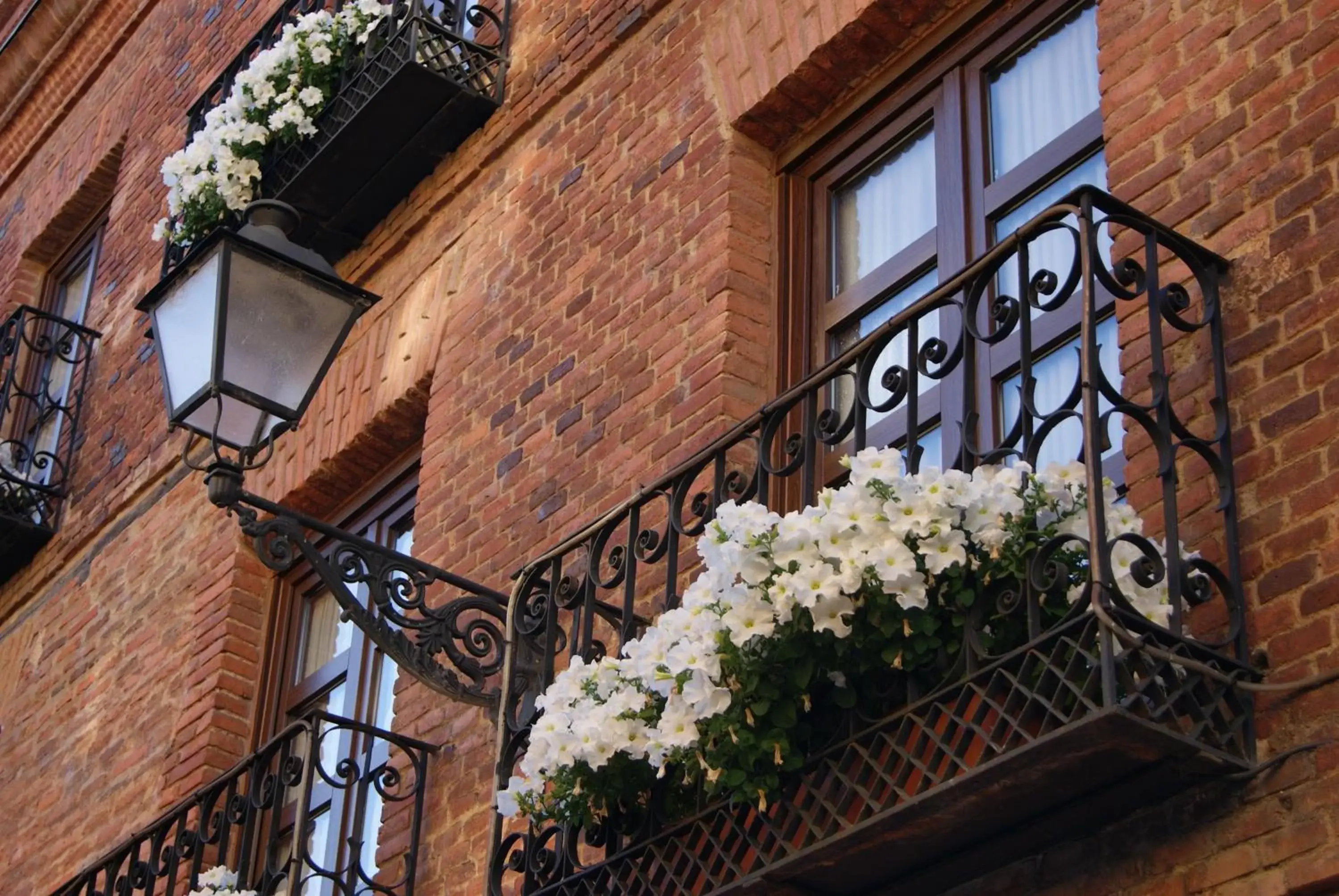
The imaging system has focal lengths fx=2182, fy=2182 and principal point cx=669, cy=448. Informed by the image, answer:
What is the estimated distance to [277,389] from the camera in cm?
647

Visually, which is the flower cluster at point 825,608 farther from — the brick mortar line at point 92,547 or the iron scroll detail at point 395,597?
the brick mortar line at point 92,547

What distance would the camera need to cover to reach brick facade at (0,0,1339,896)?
4.63 metres

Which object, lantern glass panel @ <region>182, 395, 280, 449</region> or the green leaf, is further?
lantern glass panel @ <region>182, 395, 280, 449</region>

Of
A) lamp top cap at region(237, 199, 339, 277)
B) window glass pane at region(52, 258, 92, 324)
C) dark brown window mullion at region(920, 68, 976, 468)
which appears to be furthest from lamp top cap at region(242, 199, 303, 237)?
window glass pane at region(52, 258, 92, 324)

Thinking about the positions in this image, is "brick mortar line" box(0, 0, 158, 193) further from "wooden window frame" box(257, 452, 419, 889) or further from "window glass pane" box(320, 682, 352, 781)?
"window glass pane" box(320, 682, 352, 781)

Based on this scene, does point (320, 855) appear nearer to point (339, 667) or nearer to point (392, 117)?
point (339, 667)

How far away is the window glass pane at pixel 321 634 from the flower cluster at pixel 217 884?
1295 millimetres

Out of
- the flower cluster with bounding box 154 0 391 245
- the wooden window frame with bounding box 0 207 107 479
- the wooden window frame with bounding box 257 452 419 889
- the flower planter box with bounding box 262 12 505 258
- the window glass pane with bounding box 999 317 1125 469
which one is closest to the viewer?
the window glass pane with bounding box 999 317 1125 469

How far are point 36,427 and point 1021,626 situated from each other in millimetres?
8009

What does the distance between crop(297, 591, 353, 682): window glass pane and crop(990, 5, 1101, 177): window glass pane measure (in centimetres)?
346

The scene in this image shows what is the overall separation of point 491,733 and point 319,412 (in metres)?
2.39

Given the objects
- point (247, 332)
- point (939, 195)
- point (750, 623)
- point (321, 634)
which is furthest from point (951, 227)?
point (321, 634)

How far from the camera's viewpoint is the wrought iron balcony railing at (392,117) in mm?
8484

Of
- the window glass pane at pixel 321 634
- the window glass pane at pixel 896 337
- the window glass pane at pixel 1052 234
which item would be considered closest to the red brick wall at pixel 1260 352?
the window glass pane at pixel 1052 234
